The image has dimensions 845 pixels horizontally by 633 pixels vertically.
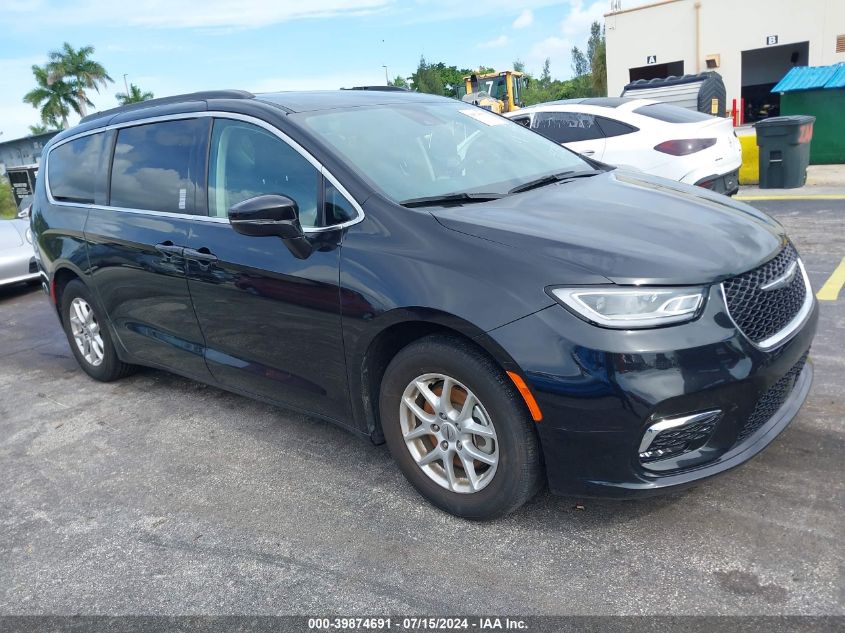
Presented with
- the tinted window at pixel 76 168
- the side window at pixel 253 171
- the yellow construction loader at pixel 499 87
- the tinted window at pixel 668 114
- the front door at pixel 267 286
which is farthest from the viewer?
the yellow construction loader at pixel 499 87

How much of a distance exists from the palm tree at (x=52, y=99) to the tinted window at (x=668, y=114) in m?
53.7

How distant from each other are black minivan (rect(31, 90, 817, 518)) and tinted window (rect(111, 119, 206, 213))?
0.02 metres

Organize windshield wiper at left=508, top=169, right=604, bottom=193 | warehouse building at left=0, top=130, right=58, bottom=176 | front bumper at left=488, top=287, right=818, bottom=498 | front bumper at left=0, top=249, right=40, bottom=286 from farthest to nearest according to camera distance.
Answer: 1. warehouse building at left=0, top=130, right=58, bottom=176
2. front bumper at left=0, top=249, right=40, bottom=286
3. windshield wiper at left=508, top=169, right=604, bottom=193
4. front bumper at left=488, top=287, right=818, bottom=498

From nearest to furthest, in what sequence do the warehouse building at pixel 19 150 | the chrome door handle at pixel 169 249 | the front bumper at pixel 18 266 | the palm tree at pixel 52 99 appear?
the chrome door handle at pixel 169 249, the front bumper at pixel 18 266, the warehouse building at pixel 19 150, the palm tree at pixel 52 99

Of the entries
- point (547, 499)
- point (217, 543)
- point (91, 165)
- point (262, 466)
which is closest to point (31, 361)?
point (91, 165)

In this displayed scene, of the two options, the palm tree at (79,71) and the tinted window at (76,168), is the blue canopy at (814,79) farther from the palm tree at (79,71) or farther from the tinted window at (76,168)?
the palm tree at (79,71)

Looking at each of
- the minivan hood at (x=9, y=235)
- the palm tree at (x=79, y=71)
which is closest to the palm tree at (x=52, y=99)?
the palm tree at (x=79, y=71)

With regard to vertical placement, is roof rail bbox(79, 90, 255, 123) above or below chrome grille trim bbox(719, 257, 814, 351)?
above

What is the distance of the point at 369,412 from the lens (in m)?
3.26

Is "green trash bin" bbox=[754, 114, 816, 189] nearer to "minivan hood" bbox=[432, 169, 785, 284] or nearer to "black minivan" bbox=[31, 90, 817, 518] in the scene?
"black minivan" bbox=[31, 90, 817, 518]

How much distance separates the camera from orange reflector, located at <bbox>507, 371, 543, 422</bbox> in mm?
2609

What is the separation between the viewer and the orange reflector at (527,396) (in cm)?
261

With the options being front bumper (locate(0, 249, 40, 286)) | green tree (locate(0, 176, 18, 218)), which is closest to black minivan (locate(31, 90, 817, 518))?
front bumper (locate(0, 249, 40, 286))

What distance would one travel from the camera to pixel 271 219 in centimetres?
311
